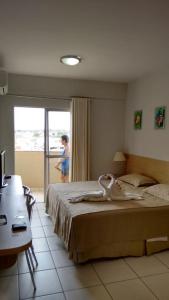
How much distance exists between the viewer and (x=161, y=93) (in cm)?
392

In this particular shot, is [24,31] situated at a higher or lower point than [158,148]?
higher

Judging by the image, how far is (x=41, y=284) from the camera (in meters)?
2.29

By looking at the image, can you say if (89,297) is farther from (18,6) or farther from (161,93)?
(161,93)

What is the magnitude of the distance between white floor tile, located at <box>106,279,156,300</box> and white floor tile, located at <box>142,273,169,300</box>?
6cm

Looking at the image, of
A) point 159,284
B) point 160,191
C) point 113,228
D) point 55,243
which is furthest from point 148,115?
point 159,284

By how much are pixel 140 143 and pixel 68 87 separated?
5.79 ft

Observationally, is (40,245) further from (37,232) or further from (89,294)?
(89,294)

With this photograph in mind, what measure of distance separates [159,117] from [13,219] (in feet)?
9.39

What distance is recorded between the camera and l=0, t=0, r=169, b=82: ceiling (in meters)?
2.02

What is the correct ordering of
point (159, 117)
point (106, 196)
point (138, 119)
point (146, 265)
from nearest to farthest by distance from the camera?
point (146, 265) < point (106, 196) < point (159, 117) < point (138, 119)

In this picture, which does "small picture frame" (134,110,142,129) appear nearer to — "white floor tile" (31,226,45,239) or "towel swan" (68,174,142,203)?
"towel swan" (68,174,142,203)

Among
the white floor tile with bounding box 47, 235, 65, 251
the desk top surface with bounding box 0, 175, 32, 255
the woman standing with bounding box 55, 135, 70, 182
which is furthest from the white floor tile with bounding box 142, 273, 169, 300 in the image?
the woman standing with bounding box 55, 135, 70, 182

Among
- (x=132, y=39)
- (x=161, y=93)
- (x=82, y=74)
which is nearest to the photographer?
(x=132, y=39)

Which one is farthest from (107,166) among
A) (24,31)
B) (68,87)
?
(24,31)
